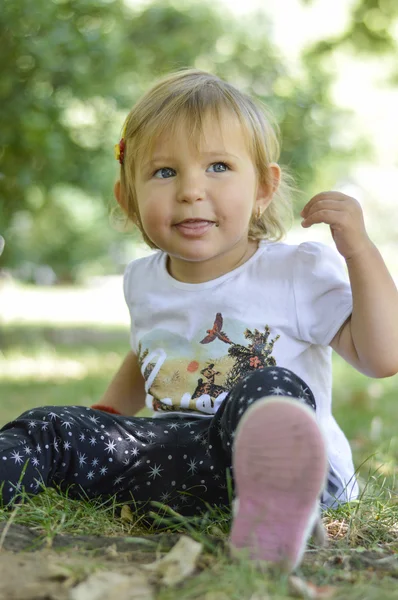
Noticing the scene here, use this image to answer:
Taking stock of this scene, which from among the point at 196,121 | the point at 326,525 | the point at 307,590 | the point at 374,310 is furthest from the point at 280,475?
the point at 196,121

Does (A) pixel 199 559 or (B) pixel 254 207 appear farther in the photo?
(B) pixel 254 207

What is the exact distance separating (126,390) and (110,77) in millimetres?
3984

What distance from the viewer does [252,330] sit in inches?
87.0

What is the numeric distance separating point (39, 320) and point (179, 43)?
211 inches

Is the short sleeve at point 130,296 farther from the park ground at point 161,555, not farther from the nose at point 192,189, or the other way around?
the park ground at point 161,555

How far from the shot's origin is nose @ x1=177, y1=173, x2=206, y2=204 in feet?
7.15

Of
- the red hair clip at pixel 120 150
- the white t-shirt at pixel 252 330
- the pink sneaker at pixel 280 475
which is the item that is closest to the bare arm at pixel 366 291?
the white t-shirt at pixel 252 330

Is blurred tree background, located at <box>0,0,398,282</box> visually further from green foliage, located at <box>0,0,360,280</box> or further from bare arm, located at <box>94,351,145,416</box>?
bare arm, located at <box>94,351,145,416</box>

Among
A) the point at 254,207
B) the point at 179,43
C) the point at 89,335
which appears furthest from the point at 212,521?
the point at 89,335

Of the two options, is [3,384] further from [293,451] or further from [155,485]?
[293,451]

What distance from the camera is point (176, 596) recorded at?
49.6 inches

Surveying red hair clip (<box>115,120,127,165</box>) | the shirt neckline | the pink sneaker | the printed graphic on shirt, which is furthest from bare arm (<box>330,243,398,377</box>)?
red hair clip (<box>115,120,127,165</box>)

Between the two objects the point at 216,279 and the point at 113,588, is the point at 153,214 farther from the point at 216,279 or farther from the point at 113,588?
the point at 113,588

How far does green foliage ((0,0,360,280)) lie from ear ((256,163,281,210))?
2.13 feet
